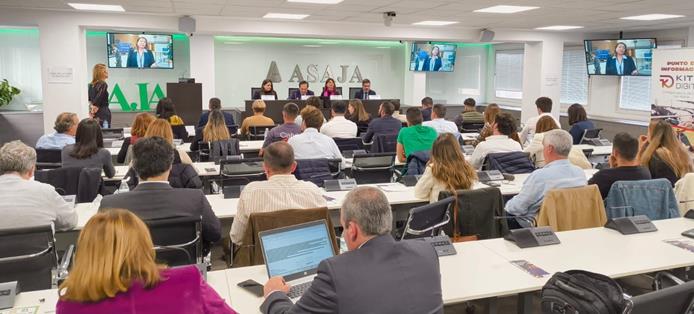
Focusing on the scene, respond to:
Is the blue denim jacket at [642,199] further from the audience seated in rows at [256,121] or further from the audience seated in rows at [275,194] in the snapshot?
the audience seated in rows at [256,121]

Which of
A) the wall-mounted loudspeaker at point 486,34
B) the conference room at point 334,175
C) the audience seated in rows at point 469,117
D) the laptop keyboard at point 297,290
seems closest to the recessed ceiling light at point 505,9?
the conference room at point 334,175

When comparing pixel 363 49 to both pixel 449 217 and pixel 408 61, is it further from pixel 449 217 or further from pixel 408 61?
pixel 449 217

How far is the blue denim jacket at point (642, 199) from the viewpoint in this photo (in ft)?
13.1

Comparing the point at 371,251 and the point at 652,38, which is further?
Answer: the point at 652,38

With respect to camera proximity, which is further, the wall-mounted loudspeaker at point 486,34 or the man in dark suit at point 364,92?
the man in dark suit at point 364,92

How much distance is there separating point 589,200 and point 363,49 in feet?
38.2

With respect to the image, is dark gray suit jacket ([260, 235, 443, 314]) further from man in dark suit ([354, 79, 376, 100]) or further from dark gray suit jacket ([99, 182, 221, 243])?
man in dark suit ([354, 79, 376, 100])

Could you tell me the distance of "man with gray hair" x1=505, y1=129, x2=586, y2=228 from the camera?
4055 millimetres

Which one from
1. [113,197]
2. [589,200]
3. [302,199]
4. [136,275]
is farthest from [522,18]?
[136,275]

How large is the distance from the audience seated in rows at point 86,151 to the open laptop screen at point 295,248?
304 centimetres

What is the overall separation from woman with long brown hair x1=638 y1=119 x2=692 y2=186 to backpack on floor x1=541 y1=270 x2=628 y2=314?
9.12ft

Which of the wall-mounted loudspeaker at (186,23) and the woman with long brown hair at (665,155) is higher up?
the wall-mounted loudspeaker at (186,23)

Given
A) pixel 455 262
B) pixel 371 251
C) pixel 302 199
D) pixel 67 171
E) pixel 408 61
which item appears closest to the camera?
pixel 371 251

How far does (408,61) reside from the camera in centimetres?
1495
